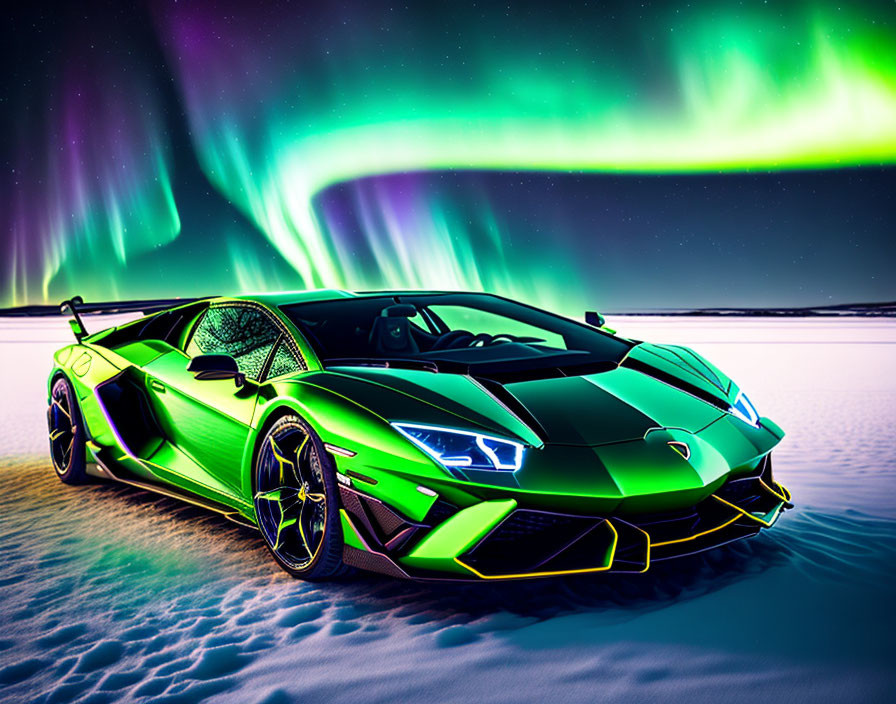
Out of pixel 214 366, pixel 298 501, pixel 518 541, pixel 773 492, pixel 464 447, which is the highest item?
pixel 214 366

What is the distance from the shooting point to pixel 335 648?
2713 millimetres

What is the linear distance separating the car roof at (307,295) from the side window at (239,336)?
0.06 meters

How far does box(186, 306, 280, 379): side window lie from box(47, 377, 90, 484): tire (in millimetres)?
1186

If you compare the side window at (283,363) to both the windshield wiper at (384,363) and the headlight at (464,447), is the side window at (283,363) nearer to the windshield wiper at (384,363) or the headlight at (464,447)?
the windshield wiper at (384,363)

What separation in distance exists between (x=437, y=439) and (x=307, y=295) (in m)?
1.81

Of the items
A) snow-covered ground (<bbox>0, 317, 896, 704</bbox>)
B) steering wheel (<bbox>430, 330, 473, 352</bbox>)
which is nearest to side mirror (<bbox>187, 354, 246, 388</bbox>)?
snow-covered ground (<bbox>0, 317, 896, 704</bbox>)

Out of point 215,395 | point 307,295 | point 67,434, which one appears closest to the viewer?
point 215,395

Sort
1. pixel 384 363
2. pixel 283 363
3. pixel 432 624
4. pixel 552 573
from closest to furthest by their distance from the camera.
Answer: pixel 552 573 → pixel 432 624 → pixel 384 363 → pixel 283 363

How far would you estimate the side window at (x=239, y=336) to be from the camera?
13.1 ft

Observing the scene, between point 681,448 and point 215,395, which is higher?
point 215,395

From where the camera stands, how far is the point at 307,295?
4.47 m

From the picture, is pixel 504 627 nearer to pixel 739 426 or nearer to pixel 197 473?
pixel 739 426

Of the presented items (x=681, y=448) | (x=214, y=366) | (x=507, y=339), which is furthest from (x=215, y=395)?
(x=681, y=448)

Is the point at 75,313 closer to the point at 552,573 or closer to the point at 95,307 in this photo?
the point at 95,307
